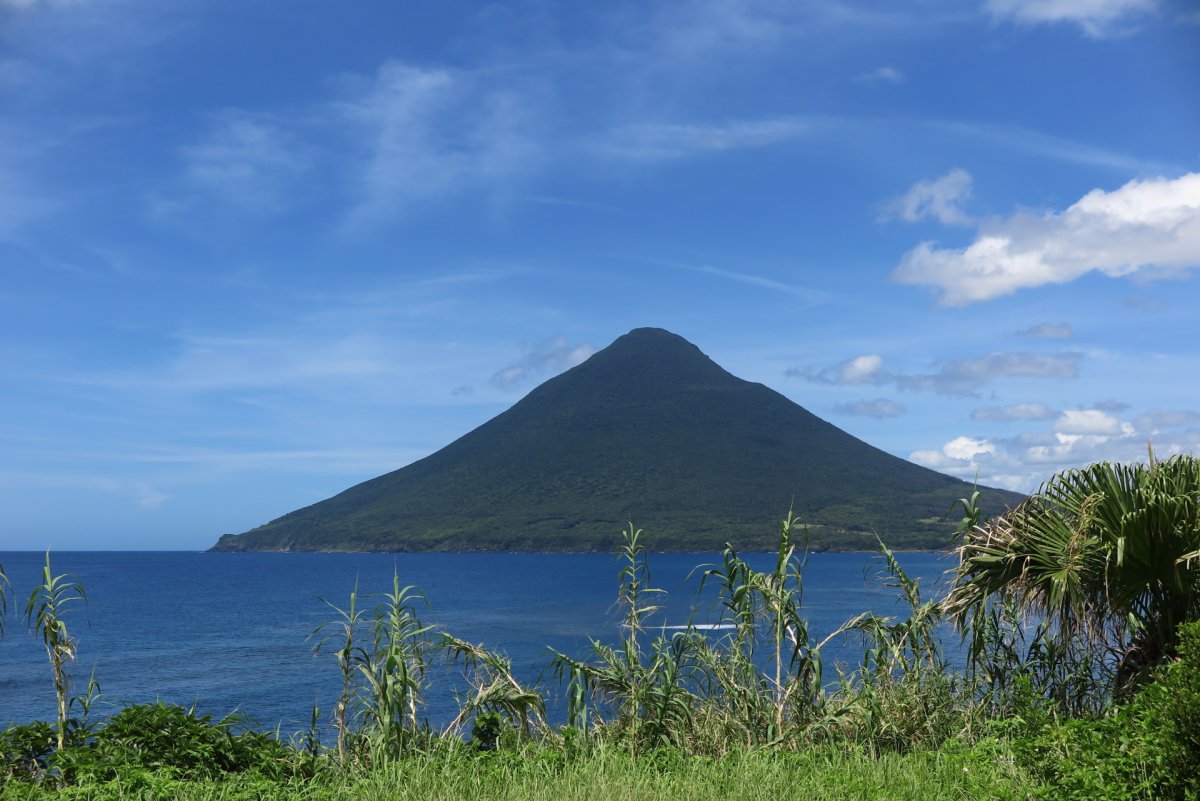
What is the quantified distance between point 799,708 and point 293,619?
5774 centimetres

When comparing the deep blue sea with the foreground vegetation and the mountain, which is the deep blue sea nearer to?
the foreground vegetation

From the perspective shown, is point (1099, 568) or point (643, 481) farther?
point (643, 481)

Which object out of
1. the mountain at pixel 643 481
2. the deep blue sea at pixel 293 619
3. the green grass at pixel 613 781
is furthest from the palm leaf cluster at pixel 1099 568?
the mountain at pixel 643 481

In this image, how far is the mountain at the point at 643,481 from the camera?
120 metres

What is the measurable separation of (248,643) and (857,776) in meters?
46.2

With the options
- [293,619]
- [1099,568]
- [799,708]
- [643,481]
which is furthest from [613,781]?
[643,481]

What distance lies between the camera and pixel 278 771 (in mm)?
5738

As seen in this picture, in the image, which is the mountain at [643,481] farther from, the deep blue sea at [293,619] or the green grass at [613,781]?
the green grass at [613,781]

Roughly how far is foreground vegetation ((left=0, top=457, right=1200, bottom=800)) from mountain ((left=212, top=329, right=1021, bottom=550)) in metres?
101

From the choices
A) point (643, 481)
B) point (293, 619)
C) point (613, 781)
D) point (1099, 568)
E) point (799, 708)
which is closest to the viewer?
point (613, 781)

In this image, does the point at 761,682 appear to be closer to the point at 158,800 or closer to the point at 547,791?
the point at 547,791

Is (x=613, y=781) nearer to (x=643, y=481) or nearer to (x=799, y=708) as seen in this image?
(x=799, y=708)

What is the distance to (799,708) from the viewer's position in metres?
6.81

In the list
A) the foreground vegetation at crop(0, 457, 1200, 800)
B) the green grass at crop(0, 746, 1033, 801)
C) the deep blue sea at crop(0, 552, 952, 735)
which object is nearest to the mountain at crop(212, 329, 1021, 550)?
the deep blue sea at crop(0, 552, 952, 735)
